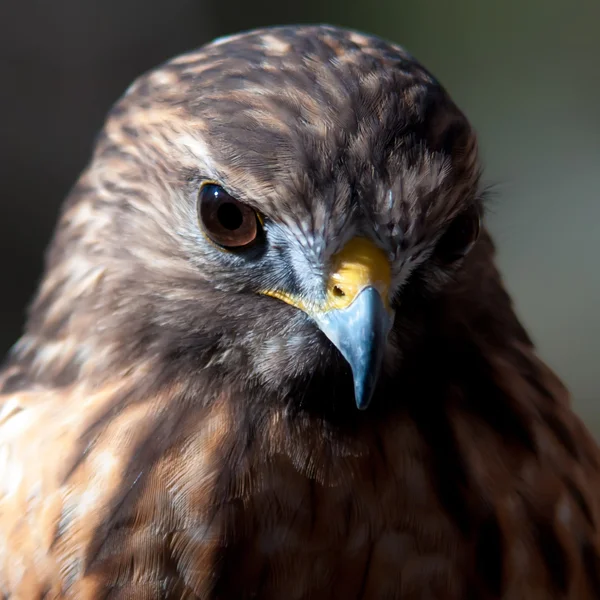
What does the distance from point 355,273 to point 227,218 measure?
0.16 m

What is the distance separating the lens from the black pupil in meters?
1.10

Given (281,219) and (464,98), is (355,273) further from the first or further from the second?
(464,98)

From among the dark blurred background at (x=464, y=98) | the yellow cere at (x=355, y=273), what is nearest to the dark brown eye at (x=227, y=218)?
the yellow cere at (x=355, y=273)

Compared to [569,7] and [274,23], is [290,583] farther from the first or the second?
[569,7]

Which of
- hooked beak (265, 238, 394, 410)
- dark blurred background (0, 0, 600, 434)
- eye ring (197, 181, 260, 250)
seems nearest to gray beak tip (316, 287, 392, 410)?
hooked beak (265, 238, 394, 410)

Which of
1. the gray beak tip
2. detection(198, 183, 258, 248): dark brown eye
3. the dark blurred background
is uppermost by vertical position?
detection(198, 183, 258, 248): dark brown eye

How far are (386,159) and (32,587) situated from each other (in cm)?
63

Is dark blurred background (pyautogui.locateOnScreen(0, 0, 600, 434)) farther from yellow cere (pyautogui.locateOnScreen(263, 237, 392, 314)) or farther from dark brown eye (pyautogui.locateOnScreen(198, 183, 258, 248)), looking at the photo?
yellow cere (pyautogui.locateOnScreen(263, 237, 392, 314))

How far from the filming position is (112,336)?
120 cm

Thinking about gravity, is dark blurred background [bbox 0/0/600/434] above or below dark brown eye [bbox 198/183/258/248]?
below

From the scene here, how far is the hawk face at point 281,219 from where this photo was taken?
3.45 feet

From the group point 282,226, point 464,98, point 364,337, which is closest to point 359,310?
point 364,337

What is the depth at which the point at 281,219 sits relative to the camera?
1.08m

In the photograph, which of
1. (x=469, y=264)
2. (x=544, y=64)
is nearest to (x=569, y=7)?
(x=544, y=64)
